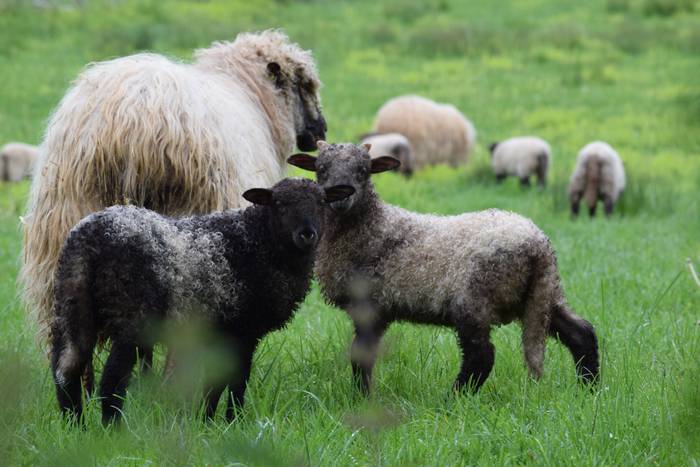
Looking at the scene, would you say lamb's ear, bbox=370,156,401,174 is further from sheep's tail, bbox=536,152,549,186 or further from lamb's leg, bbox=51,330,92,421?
sheep's tail, bbox=536,152,549,186

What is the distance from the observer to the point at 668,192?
498 inches

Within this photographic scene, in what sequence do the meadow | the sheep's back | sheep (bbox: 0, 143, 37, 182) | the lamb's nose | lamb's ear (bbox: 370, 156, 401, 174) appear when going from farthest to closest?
the sheep's back
sheep (bbox: 0, 143, 37, 182)
lamb's ear (bbox: 370, 156, 401, 174)
the lamb's nose
the meadow

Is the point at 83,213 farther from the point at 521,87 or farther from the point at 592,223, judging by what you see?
the point at 521,87

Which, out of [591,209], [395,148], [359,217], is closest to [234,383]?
[359,217]

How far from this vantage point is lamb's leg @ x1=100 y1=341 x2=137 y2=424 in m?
3.82

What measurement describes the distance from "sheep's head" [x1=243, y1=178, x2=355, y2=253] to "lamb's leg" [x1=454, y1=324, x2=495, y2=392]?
76 cm

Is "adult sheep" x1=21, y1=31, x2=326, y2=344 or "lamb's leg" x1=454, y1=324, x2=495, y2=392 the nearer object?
"lamb's leg" x1=454, y1=324, x2=495, y2=392

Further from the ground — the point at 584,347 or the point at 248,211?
the point at 248,211

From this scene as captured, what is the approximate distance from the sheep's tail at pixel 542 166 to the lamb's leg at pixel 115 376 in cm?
1139

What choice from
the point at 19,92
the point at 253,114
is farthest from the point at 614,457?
the point at 19,92

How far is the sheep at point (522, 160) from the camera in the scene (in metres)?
14.5

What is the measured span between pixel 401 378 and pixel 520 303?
688 mm

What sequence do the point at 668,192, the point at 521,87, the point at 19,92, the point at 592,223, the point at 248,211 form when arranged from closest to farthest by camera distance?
the point at 248,211
the point at 592,223
the point at 668,192
the point at 19,92
the point at 521,87

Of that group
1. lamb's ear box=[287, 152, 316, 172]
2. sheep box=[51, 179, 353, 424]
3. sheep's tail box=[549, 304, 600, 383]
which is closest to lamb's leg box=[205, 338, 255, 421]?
sheep box=[51, 179, 353, 424]
